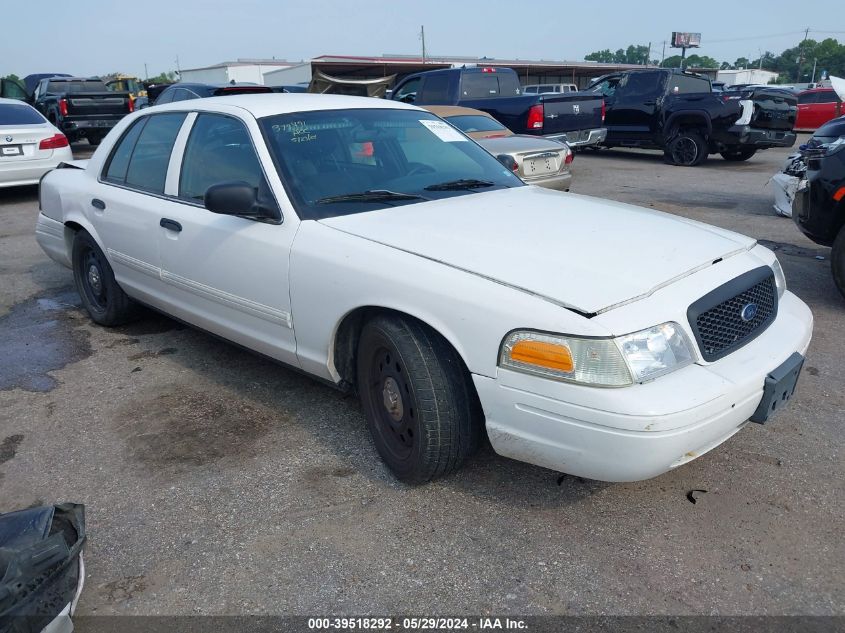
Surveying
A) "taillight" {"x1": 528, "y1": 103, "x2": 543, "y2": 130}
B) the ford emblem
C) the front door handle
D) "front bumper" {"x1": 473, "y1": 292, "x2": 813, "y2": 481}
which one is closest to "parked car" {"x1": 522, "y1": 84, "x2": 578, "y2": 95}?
"taillight" {"x1": 528, "y1": 103, "x2": 543, "y2": 130}

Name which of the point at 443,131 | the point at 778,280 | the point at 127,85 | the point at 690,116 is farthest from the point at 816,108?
the point at 127,85

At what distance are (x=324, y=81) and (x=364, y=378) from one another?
14.8 metres

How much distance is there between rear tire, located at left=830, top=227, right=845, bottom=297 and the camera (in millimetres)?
5020

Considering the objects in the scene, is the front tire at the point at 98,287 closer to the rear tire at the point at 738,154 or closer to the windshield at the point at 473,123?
the windshield at the point at 473,123

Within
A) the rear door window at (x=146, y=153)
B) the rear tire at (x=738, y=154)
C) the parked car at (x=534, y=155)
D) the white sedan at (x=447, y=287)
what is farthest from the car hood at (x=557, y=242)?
the rear tire at (x=738, y=154)

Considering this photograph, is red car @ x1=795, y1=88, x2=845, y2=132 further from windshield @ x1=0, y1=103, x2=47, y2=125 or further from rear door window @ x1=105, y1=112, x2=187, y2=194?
rear door window @ x1=105, y1=112, x2=187, y2=194

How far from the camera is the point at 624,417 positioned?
2.38 meters

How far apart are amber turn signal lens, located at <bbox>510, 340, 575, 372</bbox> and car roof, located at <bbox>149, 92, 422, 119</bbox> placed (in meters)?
2.03

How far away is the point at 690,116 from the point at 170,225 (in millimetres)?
11440

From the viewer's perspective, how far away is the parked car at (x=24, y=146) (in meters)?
10.1

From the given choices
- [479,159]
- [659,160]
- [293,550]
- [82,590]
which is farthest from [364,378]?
[659,160]

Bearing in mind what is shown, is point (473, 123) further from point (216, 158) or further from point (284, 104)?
point (216, 158)

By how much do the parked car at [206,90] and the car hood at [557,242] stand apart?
26.3ft

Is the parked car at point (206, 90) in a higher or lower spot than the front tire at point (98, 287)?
higher
